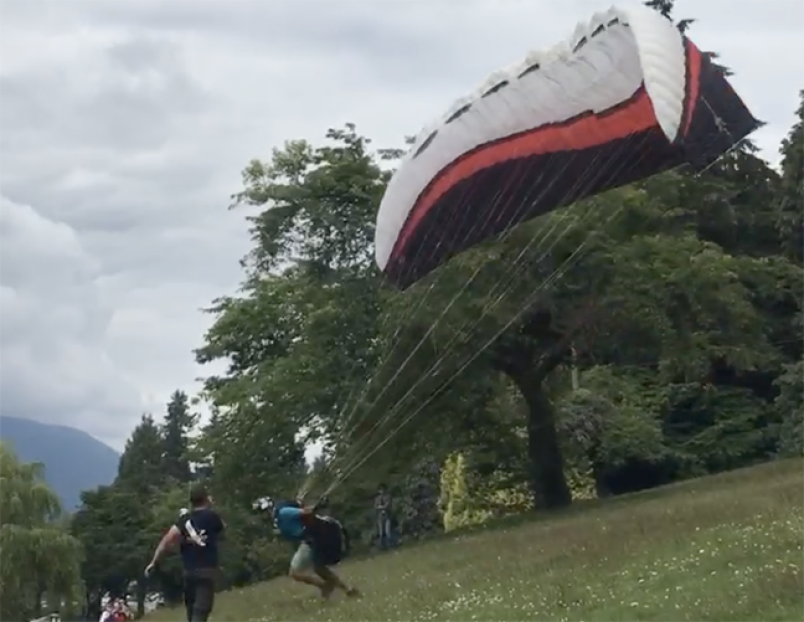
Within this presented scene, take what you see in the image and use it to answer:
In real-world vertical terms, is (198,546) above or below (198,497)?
below

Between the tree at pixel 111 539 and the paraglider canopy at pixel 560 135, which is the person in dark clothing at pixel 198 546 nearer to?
the paraglider canopy at pixel 560 135

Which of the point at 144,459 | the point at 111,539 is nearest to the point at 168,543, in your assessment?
the point at 111,539

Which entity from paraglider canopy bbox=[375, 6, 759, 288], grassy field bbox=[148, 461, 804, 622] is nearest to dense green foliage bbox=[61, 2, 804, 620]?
grassy field bbox=[148, 461, 804, 622]

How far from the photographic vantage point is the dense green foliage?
75.5ft

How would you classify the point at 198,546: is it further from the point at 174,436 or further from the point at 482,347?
the point at 174,436

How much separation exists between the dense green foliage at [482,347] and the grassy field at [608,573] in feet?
7.46

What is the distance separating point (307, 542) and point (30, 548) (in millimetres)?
26029

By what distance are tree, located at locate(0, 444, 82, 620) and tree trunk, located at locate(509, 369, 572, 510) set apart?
17661mm

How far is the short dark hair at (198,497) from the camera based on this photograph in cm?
1059

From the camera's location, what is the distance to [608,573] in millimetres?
11633

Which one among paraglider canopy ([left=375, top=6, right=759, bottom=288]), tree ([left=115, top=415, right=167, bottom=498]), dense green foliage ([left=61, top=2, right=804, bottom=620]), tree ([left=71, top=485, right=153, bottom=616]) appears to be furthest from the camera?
tree ([left=115, top=415, right=167, bottom=498])

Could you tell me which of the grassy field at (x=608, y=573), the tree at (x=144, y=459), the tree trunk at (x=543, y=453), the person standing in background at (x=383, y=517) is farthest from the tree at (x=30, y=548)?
the tree at (x=144, y=459)

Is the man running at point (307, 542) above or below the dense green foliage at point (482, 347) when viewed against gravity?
below

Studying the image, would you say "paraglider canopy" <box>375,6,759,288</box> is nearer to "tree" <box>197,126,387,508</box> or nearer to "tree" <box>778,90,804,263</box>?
"tree" <box>197,126,387,508</box>
